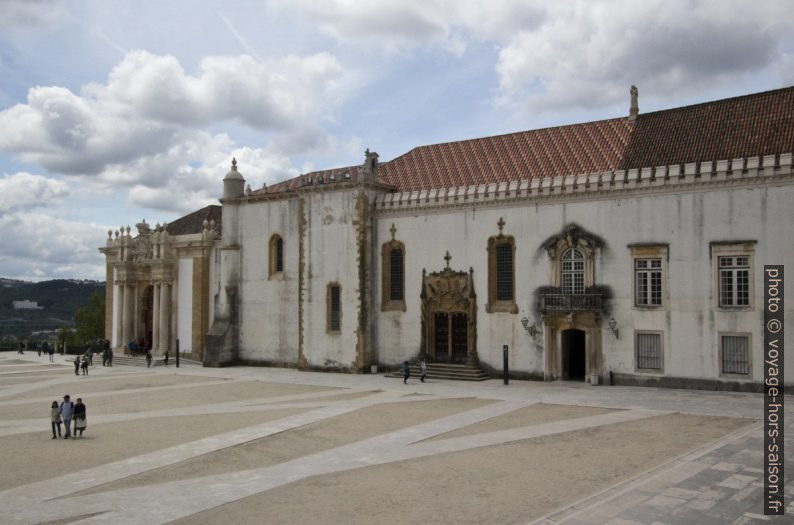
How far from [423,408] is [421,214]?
44.0 ft

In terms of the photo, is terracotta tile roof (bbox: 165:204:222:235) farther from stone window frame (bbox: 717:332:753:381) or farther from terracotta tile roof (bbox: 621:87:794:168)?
stone window frame (bbox: 717:332:753:381)

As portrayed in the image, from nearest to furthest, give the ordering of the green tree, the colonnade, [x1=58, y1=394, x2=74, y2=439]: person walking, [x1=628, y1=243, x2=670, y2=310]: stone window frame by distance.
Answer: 1. [x1=58, y1=394, x2=74, y2=439]: person walking
2. [x1=628, y1=243, x2=670, y2=310]: stone window frame
3. the colonnade
4. the green tree

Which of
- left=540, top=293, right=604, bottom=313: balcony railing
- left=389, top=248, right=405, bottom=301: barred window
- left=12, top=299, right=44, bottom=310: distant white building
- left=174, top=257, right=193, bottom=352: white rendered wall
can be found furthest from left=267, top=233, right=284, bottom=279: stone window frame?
left=12, top=299, right=44, bottom=310: distant white building

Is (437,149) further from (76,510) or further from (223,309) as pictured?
(76,510)

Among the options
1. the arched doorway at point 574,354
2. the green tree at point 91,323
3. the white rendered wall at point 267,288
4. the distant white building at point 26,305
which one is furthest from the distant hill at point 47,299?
the arched doorway at point 574,354

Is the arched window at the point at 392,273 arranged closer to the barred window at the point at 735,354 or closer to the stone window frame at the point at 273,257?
the stone window frame at the point at 273,257

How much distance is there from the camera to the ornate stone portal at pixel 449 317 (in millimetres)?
34719

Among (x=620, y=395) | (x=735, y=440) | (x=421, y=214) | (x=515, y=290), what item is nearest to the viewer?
(x=735, y=440)

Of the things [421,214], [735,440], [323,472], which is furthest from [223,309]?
[735,440]

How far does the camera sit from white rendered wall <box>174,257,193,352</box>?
44750mm

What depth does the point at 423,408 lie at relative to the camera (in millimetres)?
25344

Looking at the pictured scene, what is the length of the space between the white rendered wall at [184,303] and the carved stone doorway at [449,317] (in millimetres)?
16621

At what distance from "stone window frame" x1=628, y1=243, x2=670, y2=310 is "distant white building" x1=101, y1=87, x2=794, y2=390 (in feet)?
0.20

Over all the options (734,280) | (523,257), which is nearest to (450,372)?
(523,257)
